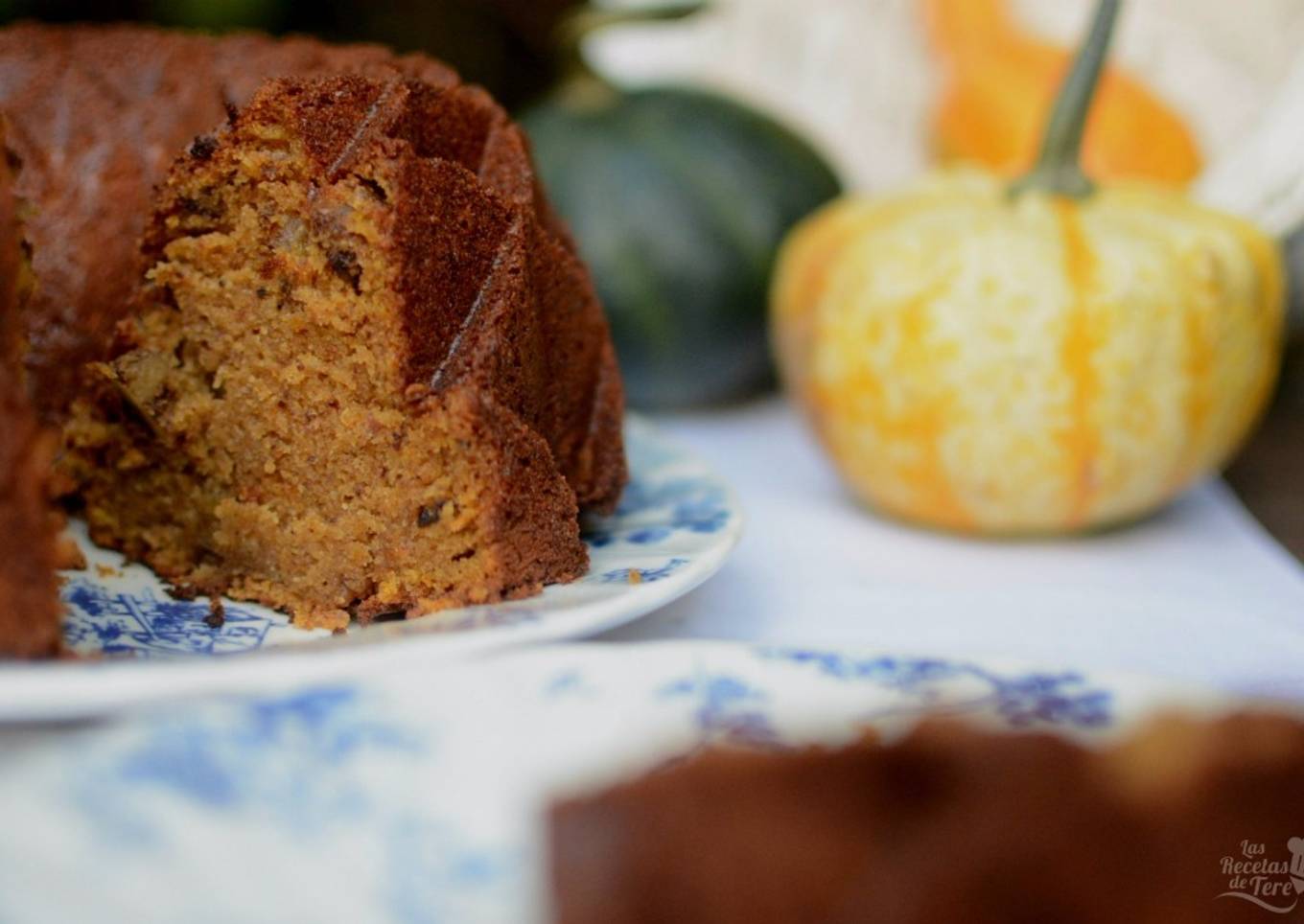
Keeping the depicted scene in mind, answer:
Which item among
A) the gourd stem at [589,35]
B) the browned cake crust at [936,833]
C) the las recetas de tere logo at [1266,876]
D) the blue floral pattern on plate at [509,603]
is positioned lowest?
the las recetas de tere logo at [1266,876]

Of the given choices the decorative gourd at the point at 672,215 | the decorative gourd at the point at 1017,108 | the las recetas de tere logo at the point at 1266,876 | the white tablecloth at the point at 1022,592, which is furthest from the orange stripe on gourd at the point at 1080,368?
the las recetas de tere logo at the point at 1266,876

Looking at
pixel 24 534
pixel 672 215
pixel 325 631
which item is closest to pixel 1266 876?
pixel 325 631

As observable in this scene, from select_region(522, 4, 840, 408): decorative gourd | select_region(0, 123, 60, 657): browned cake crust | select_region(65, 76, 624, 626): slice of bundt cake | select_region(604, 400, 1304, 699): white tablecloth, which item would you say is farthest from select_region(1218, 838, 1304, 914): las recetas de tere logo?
select_region(522, 4, 840, 408): decorative gourd

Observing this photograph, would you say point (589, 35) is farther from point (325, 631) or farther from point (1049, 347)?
point (325, 631)

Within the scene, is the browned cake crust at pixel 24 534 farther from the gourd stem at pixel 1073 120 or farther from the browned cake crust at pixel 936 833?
the gourd stem at pixel 1073 120

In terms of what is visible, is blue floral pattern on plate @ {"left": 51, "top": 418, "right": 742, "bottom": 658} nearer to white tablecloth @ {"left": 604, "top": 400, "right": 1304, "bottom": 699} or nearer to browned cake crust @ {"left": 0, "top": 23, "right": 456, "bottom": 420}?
white tablecloth @ {"left": 604, "top": 400, "right": 1304, "bottom": 699}

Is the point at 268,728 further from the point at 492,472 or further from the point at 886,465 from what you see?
the point at 886,465

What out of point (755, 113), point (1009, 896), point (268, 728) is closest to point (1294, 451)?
point (755, 113)
